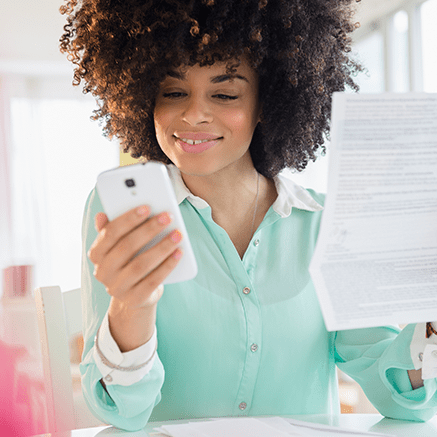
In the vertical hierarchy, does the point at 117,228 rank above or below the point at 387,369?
above

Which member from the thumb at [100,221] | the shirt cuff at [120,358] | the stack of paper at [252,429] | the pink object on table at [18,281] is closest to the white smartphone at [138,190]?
the thumb at [100,221]

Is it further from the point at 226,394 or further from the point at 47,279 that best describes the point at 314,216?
the point at 47,279

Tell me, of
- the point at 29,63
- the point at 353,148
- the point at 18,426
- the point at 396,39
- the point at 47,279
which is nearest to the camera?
the point at 353,148

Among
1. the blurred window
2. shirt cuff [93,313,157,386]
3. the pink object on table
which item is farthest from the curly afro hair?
the pink object on table

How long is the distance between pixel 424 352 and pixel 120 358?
455 mm

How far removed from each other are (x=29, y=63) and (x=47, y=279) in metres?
2.17

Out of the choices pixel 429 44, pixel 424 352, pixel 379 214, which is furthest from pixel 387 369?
pixel 429 44

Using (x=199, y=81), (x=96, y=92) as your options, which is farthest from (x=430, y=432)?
(x=96, y=92)

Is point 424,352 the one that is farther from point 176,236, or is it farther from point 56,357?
point 56,357

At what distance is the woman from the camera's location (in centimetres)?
96

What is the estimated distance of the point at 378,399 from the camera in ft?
3.14

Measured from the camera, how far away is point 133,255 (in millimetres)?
656

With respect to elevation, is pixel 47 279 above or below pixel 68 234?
below

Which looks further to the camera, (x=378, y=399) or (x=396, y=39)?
(x=396, y=39)
